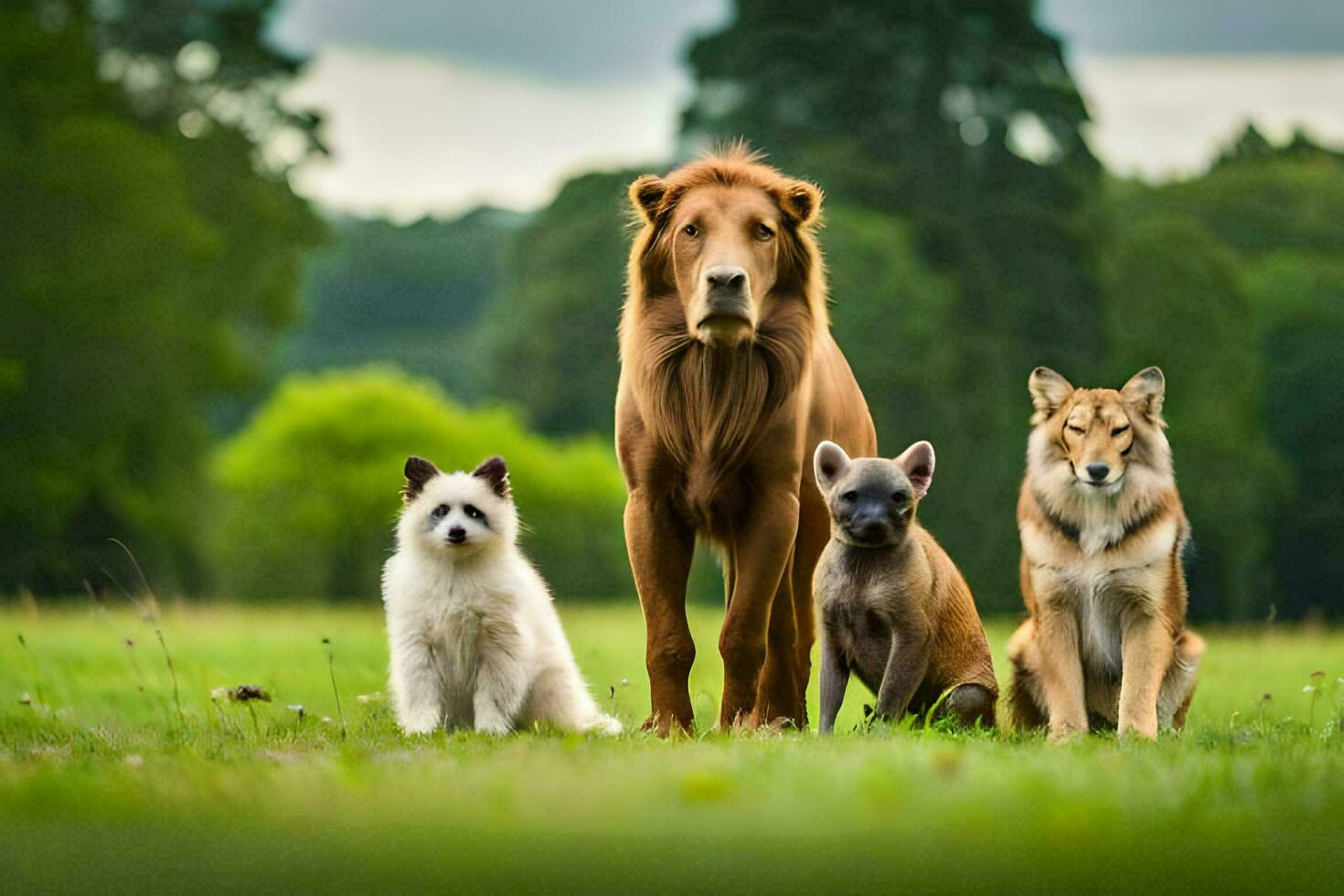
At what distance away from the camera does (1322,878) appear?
4594 millimetres

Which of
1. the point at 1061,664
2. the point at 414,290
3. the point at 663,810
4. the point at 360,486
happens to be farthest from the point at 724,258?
the point at 414,290

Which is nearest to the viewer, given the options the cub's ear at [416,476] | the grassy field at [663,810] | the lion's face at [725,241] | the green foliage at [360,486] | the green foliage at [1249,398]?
the grassy field at [663,810]

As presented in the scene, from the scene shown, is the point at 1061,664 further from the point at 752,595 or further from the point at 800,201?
the point at 800,201

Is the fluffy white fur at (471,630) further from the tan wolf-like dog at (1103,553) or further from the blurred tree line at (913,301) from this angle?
the blurred tree line at (913,301)

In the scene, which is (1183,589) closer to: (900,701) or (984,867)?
(900,701)

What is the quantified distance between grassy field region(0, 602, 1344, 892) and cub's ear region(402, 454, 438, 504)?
1.15 meters

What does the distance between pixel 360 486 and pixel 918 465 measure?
38051 millimetres

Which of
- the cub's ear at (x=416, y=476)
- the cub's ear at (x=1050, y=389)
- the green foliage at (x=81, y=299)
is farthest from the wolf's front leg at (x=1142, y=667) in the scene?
the green foliage at (x=81, y=299)

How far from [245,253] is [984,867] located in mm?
32787

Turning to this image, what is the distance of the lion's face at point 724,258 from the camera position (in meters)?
7.61

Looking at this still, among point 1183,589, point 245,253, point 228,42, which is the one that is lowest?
point 1183,589

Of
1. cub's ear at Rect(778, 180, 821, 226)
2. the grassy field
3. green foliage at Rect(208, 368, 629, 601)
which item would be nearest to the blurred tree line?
green foliage at Rect(208, 368, 629, 601)

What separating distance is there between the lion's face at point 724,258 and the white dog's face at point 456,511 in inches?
51.4

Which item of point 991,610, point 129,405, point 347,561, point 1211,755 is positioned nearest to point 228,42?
point 129,405
